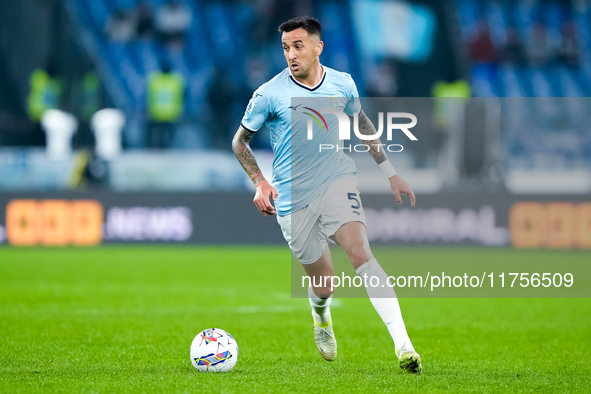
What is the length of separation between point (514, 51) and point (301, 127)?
17196 millimetres

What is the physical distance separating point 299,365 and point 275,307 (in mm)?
3594

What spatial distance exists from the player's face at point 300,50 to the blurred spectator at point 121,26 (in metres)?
15.2

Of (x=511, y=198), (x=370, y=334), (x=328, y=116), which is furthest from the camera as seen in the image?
(x=511, y=198)

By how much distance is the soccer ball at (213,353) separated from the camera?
5895 mm

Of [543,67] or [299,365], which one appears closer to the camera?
[299,365]

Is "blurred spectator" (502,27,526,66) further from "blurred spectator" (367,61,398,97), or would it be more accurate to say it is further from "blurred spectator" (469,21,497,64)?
"blurred spectator" (367,61,398,97)

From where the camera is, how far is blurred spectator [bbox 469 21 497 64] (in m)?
21.7

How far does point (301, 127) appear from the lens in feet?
20.7

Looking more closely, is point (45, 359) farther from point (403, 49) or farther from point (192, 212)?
point (403, 49)

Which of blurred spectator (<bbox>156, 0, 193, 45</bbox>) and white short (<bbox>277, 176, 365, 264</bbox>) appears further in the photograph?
blurred spectator (<bbox>156, 0, 193, 45</bbox>)

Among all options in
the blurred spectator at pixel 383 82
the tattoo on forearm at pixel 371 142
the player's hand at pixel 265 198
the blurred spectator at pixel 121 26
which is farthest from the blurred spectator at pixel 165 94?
the player's hand at pixel 265 198

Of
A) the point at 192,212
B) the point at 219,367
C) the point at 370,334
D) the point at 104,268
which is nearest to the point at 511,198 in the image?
the point at 192,212

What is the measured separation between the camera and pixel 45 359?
6.39 m

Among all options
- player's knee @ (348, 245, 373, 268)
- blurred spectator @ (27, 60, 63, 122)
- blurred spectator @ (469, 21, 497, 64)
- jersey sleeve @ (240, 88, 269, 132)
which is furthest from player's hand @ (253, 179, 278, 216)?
blurred spectator @ (469, 21, 497, 64)
